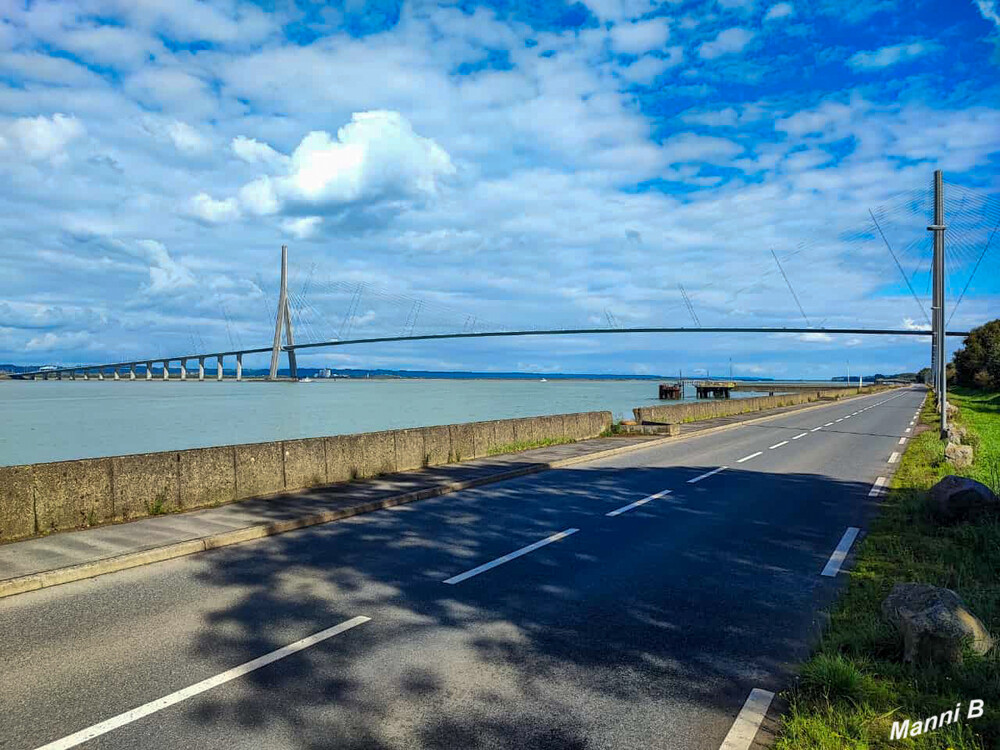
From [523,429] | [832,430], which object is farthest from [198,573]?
[832,430]

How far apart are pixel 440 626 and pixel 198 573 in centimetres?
325

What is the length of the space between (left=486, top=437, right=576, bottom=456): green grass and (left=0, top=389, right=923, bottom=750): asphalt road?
327 inches

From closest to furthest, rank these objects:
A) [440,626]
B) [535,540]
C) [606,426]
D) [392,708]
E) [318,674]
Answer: [392,708]
[318,674]
[440,626]
[535,540]
[606,426]

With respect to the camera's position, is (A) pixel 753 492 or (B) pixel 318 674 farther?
(A) pixel 753 492

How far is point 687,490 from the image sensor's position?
13555 millimetres

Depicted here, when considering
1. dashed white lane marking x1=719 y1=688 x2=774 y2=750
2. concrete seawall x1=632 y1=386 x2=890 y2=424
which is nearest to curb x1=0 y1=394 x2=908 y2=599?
dashed white lane marking x1=719 y1=688 x2=774 y2=750

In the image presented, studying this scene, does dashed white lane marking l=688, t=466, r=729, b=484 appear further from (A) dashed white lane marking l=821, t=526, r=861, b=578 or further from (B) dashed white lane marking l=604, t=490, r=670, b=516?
(A) dashed white lane marking l=821, t=526, r=861, b=578

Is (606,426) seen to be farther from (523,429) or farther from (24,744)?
(24,744)

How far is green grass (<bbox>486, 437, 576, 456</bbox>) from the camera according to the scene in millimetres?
19128

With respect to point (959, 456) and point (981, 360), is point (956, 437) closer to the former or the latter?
point (959, 456)

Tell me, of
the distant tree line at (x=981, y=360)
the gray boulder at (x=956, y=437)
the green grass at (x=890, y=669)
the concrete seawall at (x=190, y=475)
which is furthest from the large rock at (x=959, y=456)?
the distant tree line at (x=981, y=360)

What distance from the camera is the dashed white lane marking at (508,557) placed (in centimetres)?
752

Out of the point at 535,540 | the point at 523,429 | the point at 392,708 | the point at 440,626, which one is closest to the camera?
the point at 392,708

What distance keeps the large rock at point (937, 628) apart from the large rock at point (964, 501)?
4.66 m
